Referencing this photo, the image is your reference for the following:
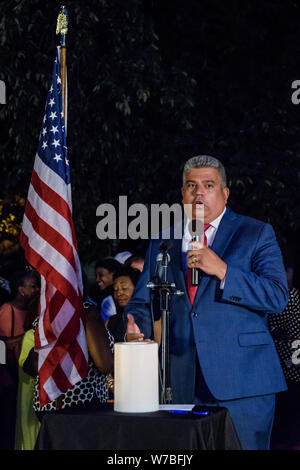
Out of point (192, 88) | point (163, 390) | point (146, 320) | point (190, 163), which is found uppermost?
point (192, 88)

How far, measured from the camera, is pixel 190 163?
3.86 meters

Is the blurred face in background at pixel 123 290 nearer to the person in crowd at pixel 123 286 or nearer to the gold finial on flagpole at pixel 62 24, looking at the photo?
the person in crowd at pixel 123 286

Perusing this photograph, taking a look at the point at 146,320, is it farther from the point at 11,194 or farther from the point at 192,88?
the point at 11,194

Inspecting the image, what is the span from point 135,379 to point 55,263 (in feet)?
7.71

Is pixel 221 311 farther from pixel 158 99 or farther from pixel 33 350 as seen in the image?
pixel 158 99

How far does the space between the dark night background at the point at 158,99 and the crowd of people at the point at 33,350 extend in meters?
2.79

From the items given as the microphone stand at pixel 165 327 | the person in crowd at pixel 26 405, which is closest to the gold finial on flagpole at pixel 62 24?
the person in crowd at pixel 26 405

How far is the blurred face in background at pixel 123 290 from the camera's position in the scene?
714 centimetres

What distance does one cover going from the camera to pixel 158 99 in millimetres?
11727

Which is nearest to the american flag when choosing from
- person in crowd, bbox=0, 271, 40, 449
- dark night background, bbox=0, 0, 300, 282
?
person in crowd, bbox=0, 271, 40, 449

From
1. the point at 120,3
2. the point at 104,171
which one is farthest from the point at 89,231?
the point at 120,3

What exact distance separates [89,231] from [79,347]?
6.91 m

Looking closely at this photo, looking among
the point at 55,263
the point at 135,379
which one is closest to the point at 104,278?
the point at 55,263

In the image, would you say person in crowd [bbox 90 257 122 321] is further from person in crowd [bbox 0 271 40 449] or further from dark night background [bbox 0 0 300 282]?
dark night background [bbox 0 0 300 282]
